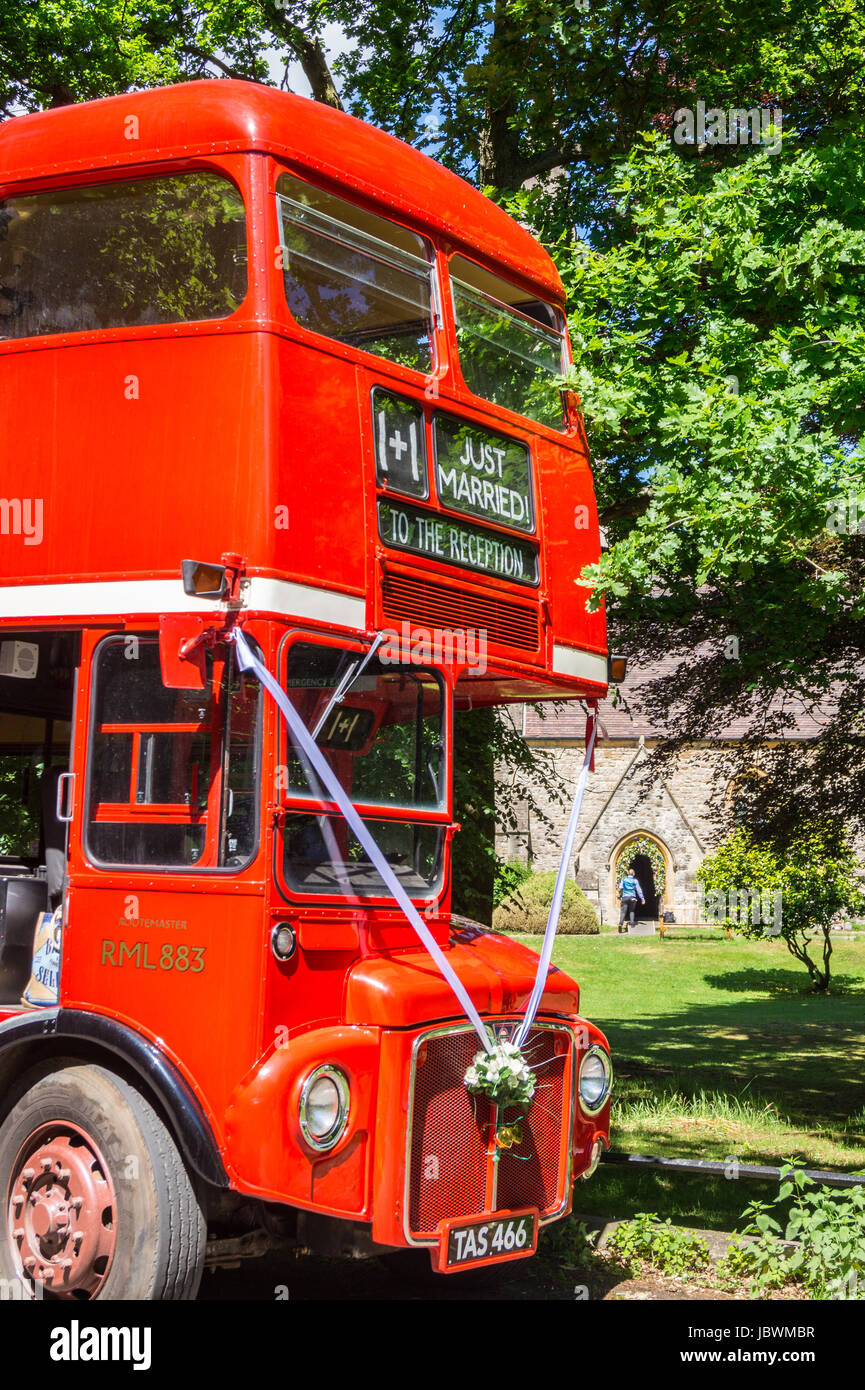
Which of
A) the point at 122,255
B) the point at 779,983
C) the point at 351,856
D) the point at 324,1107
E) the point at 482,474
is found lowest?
the point at 779,983

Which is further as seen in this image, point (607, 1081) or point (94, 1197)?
point (607, 1081)

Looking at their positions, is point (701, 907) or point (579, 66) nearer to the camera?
point (579, 66)

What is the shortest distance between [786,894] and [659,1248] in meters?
20.9

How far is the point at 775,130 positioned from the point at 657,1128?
721 centimetres

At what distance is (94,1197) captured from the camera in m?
5.37

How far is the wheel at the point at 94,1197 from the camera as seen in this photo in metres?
5.21

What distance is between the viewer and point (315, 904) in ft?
18.2

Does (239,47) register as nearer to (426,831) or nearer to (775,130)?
(775,130)

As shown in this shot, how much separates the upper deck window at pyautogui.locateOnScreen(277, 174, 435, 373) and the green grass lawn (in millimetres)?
5089

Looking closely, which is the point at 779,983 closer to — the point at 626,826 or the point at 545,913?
the point at 545,913

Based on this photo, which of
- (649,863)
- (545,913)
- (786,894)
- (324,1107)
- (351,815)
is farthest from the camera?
(649,863)

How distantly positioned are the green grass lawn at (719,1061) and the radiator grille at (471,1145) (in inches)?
90.6

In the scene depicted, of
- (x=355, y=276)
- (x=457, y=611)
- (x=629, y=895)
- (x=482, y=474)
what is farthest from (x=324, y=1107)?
(x=629, y=895)
